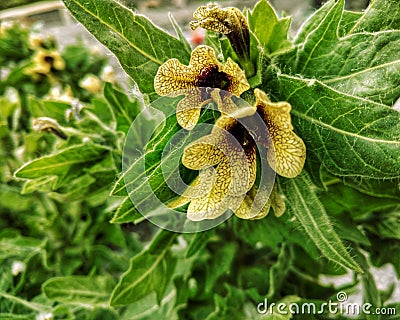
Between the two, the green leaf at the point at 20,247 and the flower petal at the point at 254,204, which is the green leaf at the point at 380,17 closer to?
the flower petal at the point at 254,204

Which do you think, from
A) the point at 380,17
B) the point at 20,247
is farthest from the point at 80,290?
the point at 380,17

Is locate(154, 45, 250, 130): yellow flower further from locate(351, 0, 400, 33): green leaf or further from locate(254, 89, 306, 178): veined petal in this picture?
locate(351, 0, 400, 33): green leaf

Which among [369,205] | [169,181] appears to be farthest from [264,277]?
[169,181]

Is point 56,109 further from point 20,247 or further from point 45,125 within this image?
point 20,247

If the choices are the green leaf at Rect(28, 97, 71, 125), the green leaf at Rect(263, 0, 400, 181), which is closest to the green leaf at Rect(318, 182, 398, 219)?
the green leaf at Rect(263, 0, 400, 181)

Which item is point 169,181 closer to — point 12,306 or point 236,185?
point 236,185
